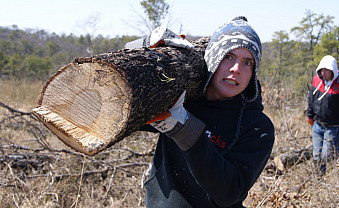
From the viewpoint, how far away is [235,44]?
1.44 m

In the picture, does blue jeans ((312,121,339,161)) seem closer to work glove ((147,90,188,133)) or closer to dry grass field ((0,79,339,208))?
dry grass field ((0,79,339,208))

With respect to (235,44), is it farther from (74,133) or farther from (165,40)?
(74,133)

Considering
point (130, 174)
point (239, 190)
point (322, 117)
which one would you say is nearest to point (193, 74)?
point (239, 190)

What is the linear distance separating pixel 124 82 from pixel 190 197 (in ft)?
2.58

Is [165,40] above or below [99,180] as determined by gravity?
above

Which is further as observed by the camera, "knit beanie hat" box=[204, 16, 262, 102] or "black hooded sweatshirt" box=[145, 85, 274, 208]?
"knit beanie hat" box=[204, 16, 262, 102]

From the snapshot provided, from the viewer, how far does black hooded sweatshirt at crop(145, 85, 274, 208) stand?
3.70 feet

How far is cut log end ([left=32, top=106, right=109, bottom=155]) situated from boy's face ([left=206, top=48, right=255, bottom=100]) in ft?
2.42

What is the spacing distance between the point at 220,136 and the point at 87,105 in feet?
2.40

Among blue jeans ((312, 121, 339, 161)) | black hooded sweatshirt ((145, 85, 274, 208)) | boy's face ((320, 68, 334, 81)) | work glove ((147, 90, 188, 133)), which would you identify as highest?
boy's face ((320, 68, 334, 81))

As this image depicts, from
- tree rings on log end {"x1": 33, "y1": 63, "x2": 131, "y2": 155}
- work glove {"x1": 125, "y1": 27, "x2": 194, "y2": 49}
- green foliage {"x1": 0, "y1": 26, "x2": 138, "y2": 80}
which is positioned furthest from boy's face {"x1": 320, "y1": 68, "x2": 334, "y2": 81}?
tree rings on log end {"x1": 33, "y1": 63, "x2": 131, "y2": 155}

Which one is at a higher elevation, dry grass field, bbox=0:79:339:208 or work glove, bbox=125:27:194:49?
work glove, bbox=125:27:194:49

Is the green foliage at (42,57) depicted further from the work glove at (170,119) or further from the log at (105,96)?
the work glove at (170,119)

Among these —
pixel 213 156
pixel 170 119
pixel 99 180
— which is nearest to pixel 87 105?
pixel 170 119
